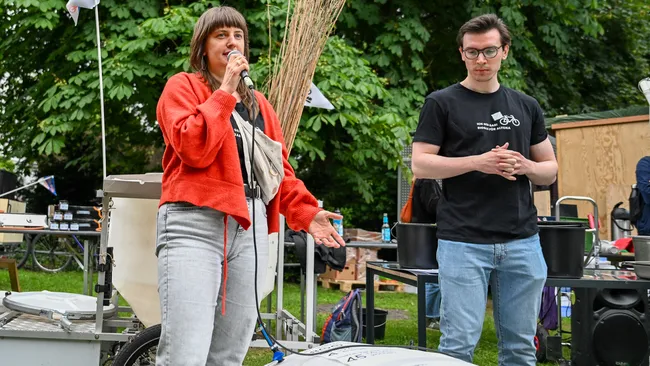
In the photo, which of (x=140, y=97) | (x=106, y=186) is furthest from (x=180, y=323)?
(x=140, y=97)

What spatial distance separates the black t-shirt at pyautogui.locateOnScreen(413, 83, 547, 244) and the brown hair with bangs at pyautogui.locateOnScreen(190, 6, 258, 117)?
66 cm

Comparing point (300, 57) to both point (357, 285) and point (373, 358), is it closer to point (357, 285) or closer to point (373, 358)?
point (373, 358)

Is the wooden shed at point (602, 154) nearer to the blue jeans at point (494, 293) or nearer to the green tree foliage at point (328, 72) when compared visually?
the green tree foliage at point (328, 72)

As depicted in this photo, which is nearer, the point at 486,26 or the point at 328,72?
the point at 486,26

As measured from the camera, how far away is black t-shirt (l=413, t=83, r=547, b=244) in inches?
98.2

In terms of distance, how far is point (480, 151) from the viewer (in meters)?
2.54

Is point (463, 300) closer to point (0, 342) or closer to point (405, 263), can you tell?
point (405, 263)

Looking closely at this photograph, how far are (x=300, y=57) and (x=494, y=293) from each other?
7.62 feet

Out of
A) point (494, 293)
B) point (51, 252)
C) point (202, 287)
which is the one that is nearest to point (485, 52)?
point (494, 293)

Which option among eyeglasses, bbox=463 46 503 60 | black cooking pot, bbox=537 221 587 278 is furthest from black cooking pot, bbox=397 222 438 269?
eyeglasses, bbox=463 46 503 60

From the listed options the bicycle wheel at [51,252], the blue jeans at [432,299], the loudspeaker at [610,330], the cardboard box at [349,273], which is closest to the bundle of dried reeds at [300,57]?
the loudspeaker at [610,330]

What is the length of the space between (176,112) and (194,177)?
18 centimetres

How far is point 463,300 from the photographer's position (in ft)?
8.16

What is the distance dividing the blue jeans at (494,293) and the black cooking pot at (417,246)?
719 mm
